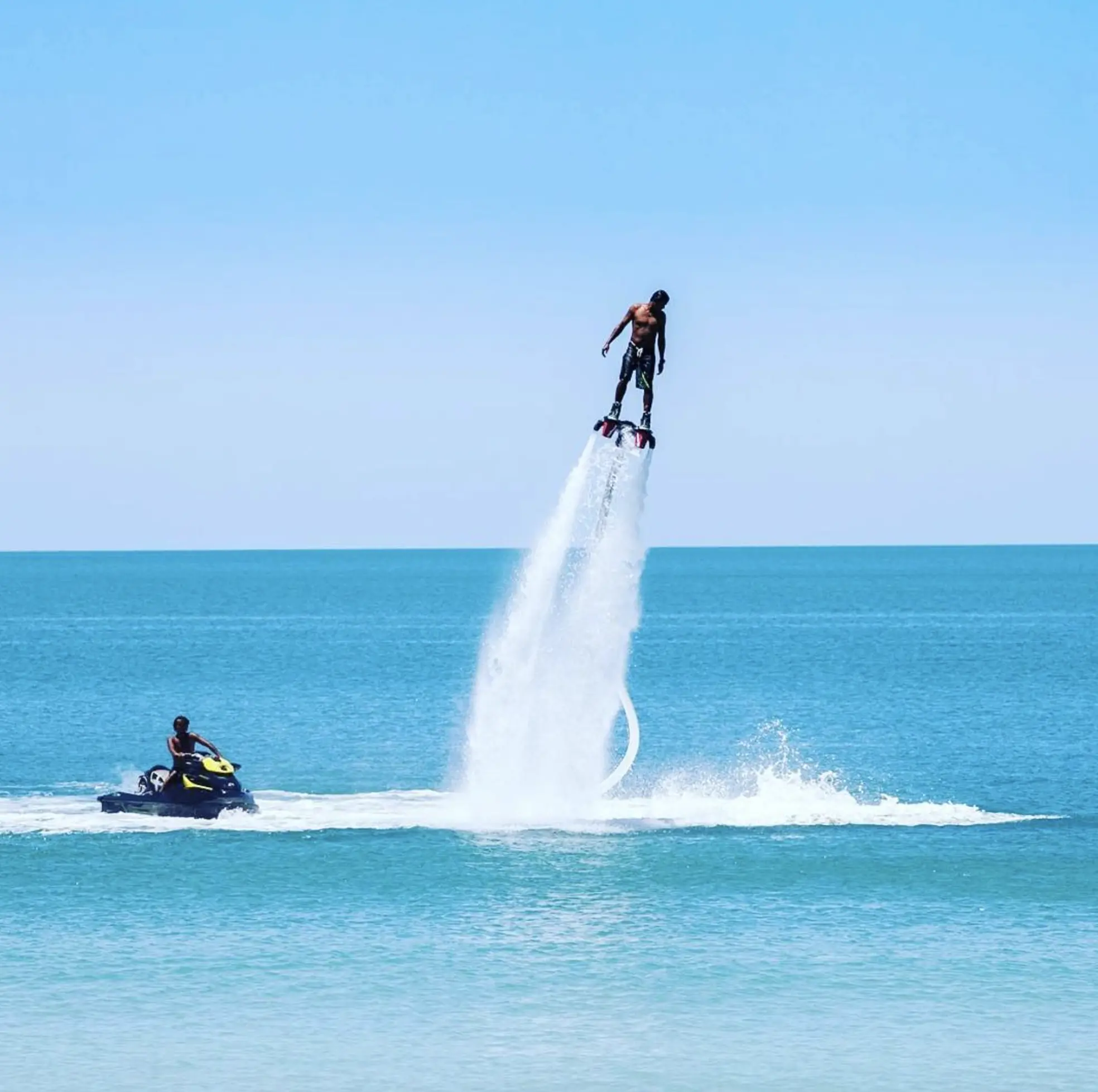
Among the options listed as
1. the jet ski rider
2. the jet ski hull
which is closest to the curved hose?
the jet ski hull

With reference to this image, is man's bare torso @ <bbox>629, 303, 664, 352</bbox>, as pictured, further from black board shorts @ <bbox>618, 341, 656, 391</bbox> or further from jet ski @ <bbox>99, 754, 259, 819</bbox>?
jet ski @ <bbox>99, 754, 259, 819</bbox>

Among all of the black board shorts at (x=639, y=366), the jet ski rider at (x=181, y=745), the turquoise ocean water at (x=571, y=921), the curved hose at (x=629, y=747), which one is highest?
the black board shorts at (x=639, y=366)

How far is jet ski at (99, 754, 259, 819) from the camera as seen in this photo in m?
51.3

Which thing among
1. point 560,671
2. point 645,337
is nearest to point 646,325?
point 645,337

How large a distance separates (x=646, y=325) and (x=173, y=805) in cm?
2045

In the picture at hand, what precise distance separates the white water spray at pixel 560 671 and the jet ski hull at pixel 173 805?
6.42 meters

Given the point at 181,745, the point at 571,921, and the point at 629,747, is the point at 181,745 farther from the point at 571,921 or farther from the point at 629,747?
the point at 571,921

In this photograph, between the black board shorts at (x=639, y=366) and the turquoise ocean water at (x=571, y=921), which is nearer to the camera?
the turquoise ocean water at (x=571, y=921)

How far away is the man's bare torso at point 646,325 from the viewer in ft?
134

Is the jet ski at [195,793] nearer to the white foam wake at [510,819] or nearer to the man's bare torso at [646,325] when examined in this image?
the white foam wake at [510,819]

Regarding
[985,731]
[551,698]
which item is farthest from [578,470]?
[985,731]

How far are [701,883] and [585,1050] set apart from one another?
12614mm

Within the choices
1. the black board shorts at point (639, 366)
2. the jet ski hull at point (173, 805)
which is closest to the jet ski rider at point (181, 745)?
the jet ski hull at point (173, 805)

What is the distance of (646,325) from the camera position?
4075 centimetres
